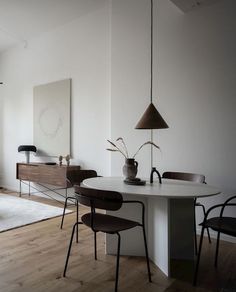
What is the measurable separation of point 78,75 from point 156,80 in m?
1.73

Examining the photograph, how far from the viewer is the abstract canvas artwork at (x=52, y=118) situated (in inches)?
195

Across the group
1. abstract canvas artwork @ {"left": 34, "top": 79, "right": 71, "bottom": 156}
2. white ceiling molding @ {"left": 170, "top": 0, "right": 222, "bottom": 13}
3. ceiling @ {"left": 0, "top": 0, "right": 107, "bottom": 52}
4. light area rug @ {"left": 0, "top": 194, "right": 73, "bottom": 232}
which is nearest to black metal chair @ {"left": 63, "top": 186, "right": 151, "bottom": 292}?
light area rug @ {"left": 0, "top": 194, "right": 73, "bottom": 232}

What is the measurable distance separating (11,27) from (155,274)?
498 centimetres

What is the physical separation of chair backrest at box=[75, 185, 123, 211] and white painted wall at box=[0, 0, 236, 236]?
1657mm

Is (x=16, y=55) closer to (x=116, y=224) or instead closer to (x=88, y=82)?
(x=88, y=82)

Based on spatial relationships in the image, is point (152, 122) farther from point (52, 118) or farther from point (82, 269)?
point (52, 118)

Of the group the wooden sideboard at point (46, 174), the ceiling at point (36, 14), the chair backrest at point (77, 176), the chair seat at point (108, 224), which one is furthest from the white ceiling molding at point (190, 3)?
the wooden sideboard at point (46, 174)

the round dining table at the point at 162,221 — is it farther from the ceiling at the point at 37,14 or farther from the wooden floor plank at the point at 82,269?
the ceiling at the point at 37,14

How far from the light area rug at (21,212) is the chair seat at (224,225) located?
8.08 feet

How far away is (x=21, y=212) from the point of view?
161 inches

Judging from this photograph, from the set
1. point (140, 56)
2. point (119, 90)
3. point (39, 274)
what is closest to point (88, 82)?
point (119, 90)

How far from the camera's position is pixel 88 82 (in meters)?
4.58

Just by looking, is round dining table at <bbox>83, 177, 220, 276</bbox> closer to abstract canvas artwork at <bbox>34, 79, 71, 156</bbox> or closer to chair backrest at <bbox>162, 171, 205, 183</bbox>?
chair backrest at <bbox>162, 171, 205, 183</bbox>

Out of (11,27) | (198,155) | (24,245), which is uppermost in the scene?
(11,27)
